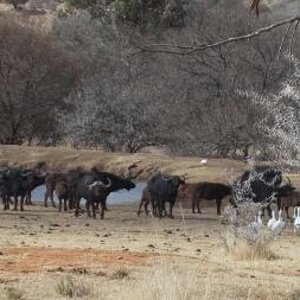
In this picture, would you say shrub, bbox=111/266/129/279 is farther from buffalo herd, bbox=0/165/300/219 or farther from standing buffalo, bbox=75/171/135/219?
standing buffalo, bbox=75/171/135/219

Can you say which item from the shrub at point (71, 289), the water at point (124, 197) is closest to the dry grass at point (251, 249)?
the shrub at point (71, 289)

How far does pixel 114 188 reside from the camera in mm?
29609

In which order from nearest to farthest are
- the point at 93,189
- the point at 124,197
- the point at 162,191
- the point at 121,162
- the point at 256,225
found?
the point at 256,225, the point at 93,189, the point at 162,191, the point at 124,197, the point at 121,162

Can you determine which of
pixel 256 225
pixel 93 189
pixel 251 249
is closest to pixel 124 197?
pixel 93 189

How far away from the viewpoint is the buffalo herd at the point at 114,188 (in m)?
26.0

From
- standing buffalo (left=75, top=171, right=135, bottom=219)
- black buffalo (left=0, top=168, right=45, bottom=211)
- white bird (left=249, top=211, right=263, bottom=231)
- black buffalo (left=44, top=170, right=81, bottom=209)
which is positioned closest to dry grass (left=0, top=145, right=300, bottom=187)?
black buffalo (left=44, top=170, right=81, bottom=209)

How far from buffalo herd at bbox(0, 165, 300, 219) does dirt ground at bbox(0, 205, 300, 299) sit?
62.1 inches

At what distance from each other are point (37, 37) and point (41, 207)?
24956mm

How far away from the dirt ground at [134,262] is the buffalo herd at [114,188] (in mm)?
1578

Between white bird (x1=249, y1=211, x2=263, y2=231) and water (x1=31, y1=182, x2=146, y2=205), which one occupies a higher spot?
water (x1=31, y1=182, x2=146, y2=205)

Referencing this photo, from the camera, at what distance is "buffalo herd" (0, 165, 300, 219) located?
85.5ft

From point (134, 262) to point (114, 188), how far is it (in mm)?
15644

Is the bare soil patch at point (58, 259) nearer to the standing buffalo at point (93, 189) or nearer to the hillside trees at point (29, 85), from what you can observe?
the standing buffalo at point (93, 189)

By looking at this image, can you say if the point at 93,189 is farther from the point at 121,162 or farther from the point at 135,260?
the point at 121,162
